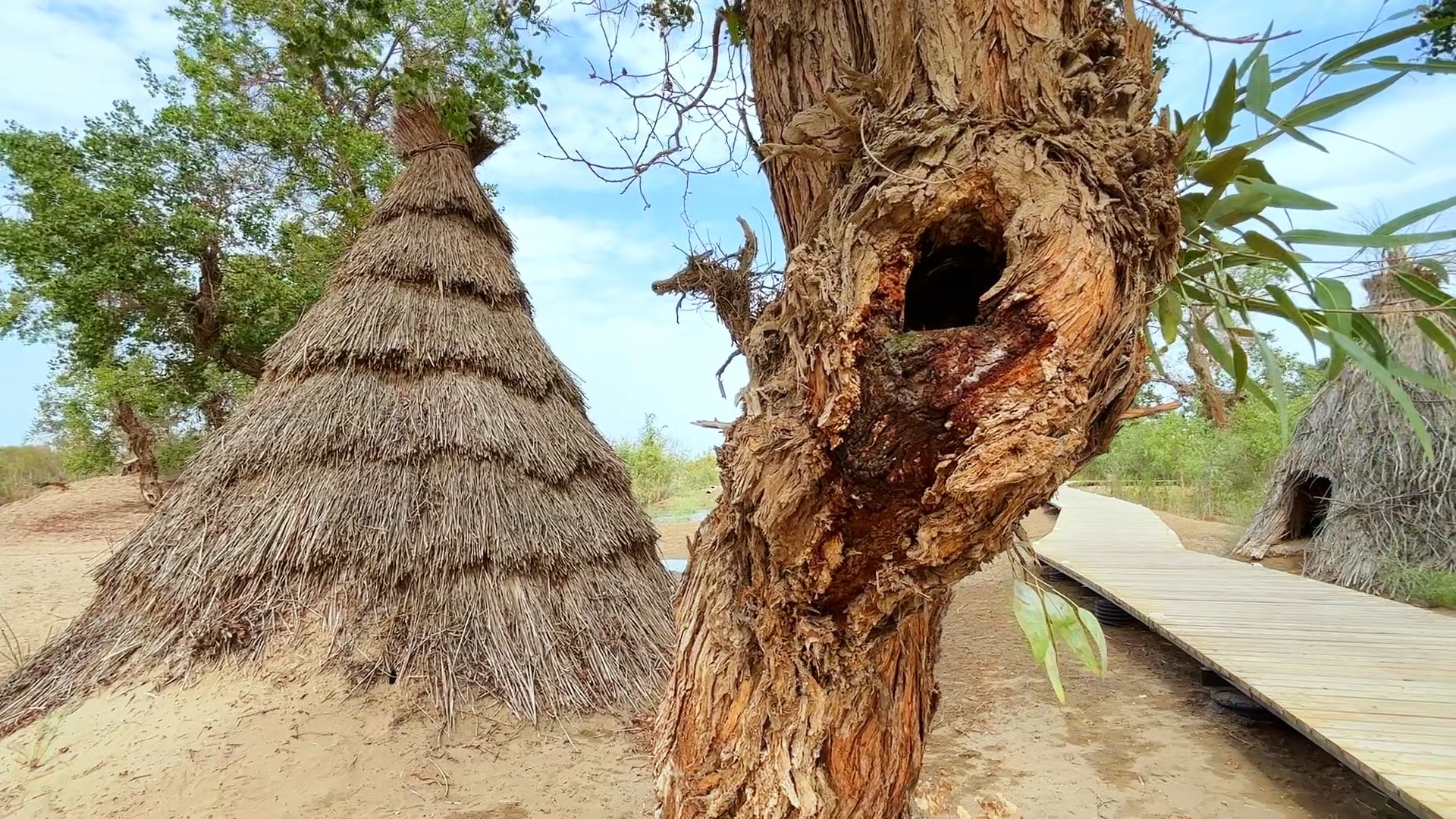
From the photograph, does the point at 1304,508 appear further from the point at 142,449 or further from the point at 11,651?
the point at 142,449

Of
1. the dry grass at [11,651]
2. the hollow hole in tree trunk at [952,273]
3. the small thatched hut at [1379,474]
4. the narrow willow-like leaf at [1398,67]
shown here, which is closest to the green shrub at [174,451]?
the dry grass at [11,651]

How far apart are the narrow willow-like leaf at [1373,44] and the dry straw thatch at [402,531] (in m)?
3.98

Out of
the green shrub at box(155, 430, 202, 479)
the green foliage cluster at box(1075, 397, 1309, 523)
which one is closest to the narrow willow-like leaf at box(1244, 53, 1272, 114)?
the green foliage cluster at box(1075, 397, 1309, 523)

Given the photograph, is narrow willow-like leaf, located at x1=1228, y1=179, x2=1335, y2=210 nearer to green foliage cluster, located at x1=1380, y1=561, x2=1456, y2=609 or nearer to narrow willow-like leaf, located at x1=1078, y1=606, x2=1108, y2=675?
narrow willow-like leaf, located at x1=1078, y1=606, x2=1108, y2=675

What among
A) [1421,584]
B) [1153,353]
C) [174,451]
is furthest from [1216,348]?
[174,451]

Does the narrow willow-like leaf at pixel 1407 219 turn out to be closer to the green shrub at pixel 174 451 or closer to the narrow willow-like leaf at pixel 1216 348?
the narrow willow-like leaf at pixel 1216 348

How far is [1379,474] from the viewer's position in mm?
6574

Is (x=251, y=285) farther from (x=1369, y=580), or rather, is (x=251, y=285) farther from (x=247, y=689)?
(x=1369, y=580)

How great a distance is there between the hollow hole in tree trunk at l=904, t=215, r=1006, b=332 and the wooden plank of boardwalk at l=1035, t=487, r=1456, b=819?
2605 mm

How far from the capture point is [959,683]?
15.8ft

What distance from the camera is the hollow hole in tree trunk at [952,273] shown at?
0.94 m

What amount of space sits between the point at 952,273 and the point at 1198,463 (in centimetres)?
1543

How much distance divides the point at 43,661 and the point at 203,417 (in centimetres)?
954

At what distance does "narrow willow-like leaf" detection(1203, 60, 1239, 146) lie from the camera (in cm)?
93
